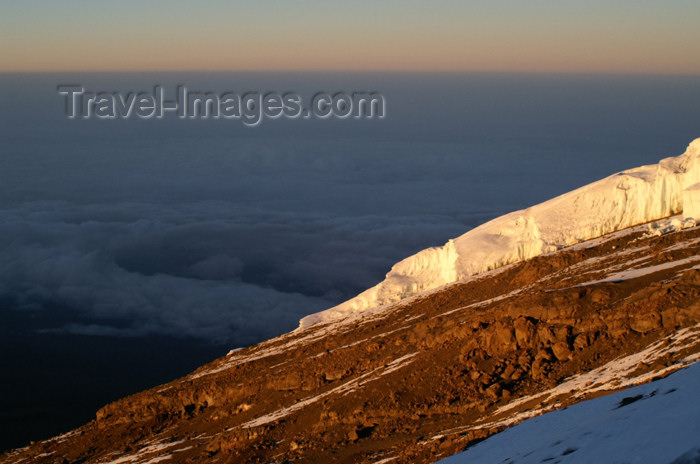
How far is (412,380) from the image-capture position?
1290 centimetres

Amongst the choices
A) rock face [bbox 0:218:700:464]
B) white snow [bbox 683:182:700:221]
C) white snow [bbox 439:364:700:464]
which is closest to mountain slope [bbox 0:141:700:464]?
rock face [bbox 0:218:700:464]

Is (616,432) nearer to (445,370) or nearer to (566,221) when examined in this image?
(445,370)

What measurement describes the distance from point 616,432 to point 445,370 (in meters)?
4.90

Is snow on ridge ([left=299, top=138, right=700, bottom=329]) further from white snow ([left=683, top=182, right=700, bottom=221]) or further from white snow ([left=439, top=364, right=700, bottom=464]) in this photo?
white snow ([left=439, top=364, right=700, bottom=464])

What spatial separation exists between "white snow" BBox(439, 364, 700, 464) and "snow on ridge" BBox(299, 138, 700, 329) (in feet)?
24.6

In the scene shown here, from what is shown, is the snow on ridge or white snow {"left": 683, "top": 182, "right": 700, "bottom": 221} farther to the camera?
the snow on ridge

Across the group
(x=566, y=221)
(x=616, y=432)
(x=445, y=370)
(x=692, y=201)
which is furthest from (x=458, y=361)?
(x=692, y=201)

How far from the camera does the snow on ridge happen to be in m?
16.6

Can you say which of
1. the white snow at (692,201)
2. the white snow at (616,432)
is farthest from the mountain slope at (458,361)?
the white snow at (616,432)

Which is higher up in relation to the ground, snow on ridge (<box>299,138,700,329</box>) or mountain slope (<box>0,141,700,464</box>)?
snow on ridge (<box>299,138,700,329</box>)

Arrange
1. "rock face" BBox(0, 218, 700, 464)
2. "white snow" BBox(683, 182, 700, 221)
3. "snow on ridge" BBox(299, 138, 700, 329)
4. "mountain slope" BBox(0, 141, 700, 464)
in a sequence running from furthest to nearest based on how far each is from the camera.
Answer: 1. "snow on ridge" BBox(299, 138, 700, 329)
2. "white snow" BBox(683, 182, 700, 221)
3. "mountain slope" BBox(0, 141, 700, 464)
4. "rock face" BBox(0, 218, 700, 464)

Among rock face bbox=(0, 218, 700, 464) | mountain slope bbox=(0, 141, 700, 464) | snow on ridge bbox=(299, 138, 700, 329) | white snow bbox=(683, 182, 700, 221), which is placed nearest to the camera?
rock face bbox=(0, 218, 700, 464)

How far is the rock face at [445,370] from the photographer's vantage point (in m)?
11.1

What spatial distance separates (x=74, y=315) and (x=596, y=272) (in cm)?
5614
